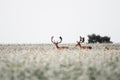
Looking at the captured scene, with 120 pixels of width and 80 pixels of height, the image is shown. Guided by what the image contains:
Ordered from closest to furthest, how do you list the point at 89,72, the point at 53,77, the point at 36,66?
the point at 53,77 < the point at 89,72 < the point at 36,66

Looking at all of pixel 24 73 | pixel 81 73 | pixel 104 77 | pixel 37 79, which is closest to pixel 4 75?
pixel 24 73

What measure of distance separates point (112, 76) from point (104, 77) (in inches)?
7.4

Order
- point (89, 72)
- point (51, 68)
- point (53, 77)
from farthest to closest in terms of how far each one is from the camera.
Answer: point (51, 68) < point (89, 72) < point (53, 77)

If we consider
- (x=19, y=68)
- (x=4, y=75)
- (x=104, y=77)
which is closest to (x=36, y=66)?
(x=19, y=68)

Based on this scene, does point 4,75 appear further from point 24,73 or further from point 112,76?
point 112,76

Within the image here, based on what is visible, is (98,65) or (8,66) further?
(8,66)

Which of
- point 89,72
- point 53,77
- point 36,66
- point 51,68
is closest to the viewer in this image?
point 53,77

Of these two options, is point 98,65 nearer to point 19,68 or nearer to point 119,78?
point 119,78

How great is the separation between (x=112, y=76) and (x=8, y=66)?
338cm

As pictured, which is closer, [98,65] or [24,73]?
[24,73]

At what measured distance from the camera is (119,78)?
8.57 metres

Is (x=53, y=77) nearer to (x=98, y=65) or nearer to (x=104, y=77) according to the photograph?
(x=104, y=77)

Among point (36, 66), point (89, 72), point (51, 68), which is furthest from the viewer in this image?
point (36, 66)

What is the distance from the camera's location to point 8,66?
10305mm
